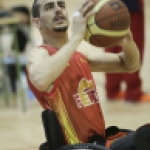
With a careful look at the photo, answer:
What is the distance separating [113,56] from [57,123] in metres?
0.54

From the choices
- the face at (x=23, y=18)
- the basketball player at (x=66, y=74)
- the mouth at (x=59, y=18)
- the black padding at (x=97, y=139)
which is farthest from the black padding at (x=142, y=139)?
the face at (x=23, y=18)

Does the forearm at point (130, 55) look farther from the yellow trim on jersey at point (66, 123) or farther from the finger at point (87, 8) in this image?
the yellow trim on jersey at point (66, 123)

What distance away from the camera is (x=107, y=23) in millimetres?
2131

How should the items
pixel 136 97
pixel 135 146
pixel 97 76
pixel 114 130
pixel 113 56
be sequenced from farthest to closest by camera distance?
1. pixel 97 76
2. pixel 136 97
3. pixel 113 56
4. pixel 114 130
5. pixel 135 146

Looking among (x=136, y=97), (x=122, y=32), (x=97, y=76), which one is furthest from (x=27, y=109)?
(x=122, y=32)

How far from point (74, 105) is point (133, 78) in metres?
2.25

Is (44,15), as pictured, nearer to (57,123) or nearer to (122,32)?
(122,32)

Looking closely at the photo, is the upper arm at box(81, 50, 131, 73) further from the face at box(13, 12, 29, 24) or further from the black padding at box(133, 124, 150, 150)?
the face at box(13, 12, 29, 24)

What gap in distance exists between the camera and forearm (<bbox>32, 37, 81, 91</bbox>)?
201 cm

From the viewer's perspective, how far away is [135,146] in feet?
6.49

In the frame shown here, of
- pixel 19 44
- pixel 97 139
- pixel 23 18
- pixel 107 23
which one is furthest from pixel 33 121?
pixel 107 23

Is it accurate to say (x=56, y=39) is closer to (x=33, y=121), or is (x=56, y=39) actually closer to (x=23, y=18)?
(x=33, y=121)

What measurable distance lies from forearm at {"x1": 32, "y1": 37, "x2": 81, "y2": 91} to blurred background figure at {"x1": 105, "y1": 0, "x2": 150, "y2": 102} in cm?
218

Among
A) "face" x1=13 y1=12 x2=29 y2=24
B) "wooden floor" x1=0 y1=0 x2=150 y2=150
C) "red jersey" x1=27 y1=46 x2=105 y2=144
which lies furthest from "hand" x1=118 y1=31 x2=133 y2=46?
"face" x1=13 y1=12 x2=29 y2=24
